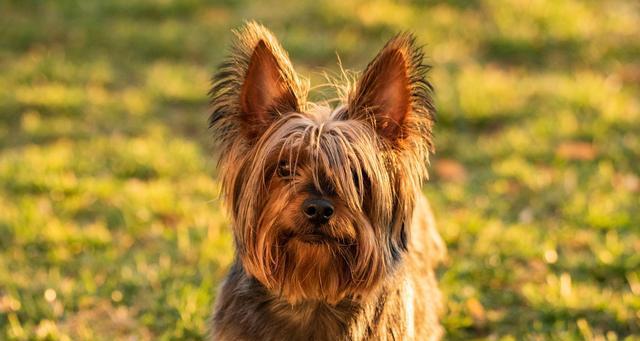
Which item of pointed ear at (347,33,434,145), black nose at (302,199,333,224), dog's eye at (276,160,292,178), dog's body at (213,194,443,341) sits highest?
pointed ear at (347,33,434,145)

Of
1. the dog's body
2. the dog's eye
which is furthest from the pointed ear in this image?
the dog's body

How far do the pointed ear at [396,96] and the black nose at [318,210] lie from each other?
478 millimetres

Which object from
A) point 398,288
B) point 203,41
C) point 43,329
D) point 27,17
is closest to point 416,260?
point 398,288

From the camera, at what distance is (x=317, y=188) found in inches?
147

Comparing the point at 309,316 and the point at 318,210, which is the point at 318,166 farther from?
the point at 309,316

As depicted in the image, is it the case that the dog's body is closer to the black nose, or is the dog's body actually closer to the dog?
the dog

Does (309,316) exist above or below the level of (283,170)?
below

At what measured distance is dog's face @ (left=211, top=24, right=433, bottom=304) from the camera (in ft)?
12.4

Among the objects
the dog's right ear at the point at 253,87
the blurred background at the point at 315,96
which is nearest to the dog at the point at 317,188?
the dog's right ear at the point at 253,87

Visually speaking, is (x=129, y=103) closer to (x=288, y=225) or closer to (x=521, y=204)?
(x=521, y=204)

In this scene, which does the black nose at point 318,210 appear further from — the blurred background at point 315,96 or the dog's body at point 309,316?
the blurred background at point 315,96

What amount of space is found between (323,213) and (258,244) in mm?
329

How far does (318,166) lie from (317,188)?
0.31 feet

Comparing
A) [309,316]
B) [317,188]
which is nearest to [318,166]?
[317,188]
